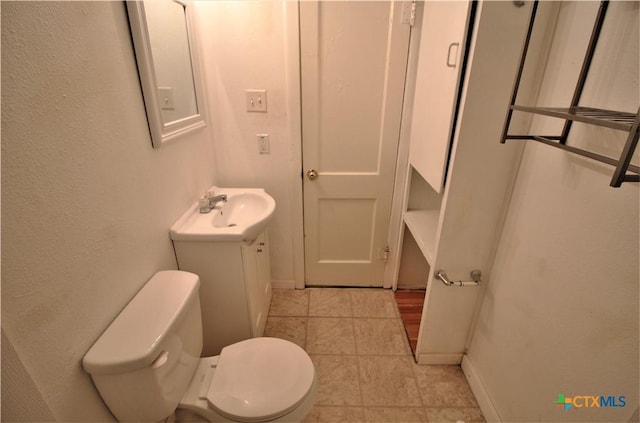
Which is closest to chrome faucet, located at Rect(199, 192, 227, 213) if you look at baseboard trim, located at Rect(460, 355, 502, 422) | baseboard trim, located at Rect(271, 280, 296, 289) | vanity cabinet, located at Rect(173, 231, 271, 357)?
vanity cabinet, located at Rect(173, 231, 271, 357)

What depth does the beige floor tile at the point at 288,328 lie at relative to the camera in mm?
1818

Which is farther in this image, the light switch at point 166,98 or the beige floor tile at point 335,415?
the beige floor tile at point 335,415

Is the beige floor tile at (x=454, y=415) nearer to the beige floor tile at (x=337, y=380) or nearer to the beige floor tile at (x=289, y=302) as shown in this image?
the beige floor tile at (x=337, y=380)

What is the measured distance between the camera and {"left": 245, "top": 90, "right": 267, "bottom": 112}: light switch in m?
1.72

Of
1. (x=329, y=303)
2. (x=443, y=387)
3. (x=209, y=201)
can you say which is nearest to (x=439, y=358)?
(x=443, y=387)

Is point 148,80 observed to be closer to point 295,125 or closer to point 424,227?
point 295,125

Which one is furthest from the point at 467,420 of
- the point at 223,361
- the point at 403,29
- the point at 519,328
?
the point at 403,29

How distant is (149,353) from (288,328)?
1.18m

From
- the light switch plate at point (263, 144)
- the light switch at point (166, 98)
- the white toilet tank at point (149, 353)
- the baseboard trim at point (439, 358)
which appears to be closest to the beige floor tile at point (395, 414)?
the baseboard trim at point (439, 358)

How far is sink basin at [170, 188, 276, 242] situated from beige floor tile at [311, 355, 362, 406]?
32.8 inches

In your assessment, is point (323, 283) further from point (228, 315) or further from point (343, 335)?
point (228, 315)

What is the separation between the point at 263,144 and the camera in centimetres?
184

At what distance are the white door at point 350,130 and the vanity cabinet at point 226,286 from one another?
58 centimetres

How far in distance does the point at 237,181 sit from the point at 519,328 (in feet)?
5.44
